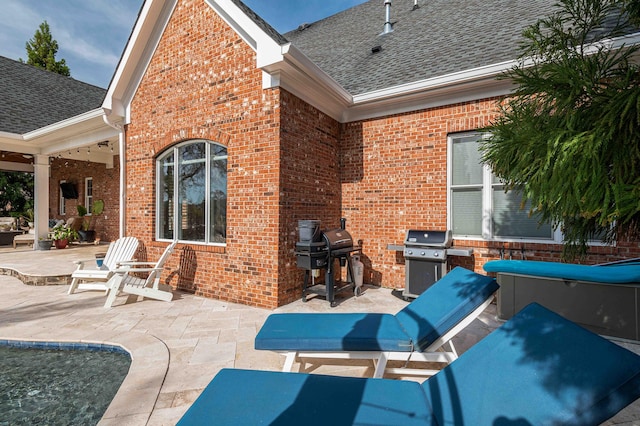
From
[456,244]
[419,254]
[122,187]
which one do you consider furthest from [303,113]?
[122,187]

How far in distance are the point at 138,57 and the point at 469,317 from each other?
7.77m

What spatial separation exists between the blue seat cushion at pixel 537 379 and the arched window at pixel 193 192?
4773 mm

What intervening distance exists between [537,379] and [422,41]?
781 cm

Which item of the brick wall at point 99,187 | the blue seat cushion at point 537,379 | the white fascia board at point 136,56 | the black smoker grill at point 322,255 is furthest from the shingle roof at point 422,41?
the brick wall at point 99,187

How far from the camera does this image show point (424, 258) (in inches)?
207

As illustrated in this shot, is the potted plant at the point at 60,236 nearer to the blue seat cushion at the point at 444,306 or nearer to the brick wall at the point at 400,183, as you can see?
the brick wall at the point at 400,183

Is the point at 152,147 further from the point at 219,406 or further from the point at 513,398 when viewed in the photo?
the point at 513,398

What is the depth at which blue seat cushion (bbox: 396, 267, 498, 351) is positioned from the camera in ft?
8.51

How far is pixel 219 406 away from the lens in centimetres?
Result: 170

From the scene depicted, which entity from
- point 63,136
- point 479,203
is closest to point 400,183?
point 479,203

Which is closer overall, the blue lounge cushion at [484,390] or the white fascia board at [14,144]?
the blue lounge cushion at [484,390]

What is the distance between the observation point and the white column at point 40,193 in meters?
→ 10.4

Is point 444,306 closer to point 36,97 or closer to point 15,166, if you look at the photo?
point 36,97

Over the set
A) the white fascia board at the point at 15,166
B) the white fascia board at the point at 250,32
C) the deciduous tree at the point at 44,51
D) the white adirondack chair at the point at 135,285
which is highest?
the deciduous tree at the point at 44,51
